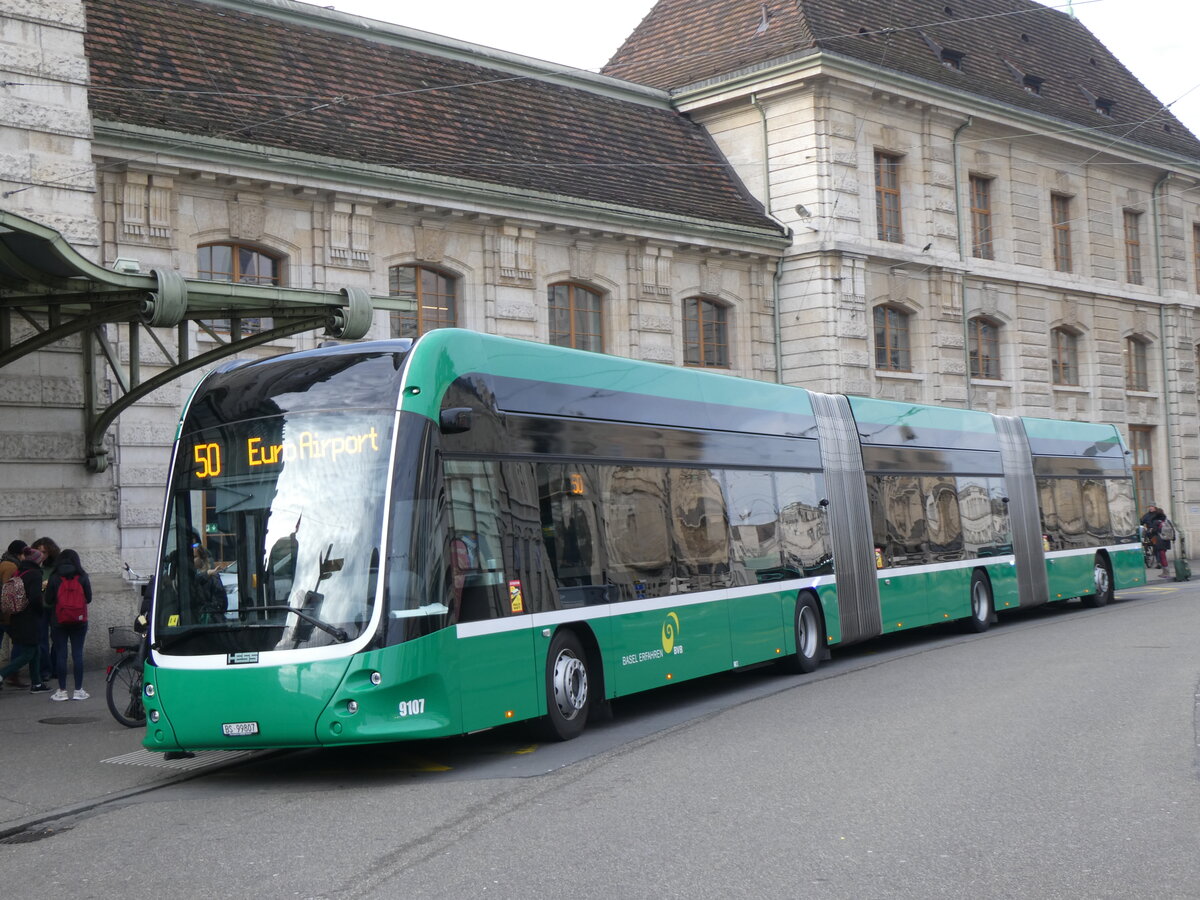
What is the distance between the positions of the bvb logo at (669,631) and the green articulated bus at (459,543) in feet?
0.09

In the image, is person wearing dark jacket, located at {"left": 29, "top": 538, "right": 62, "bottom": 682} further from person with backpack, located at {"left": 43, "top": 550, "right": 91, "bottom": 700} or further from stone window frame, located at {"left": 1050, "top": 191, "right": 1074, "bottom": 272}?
stone window frame, located at {"left": 1050, "top": 191, "right": 1074, "bottom": 272}

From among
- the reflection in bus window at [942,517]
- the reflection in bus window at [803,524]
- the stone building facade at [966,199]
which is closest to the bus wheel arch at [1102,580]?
the reflection in bus window at [942,517]

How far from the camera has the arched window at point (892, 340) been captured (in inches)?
1256

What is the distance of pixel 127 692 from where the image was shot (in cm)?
1323

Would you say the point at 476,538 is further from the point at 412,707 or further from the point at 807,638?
the point at 807,638

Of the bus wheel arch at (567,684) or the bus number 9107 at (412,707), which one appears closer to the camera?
the bus number 9107 at (412,707)

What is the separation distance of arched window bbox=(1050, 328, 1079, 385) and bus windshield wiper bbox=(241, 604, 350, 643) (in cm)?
3060

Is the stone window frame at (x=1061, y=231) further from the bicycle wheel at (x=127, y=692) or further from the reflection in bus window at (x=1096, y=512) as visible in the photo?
the bicycle wheel at (x=127, y=692)

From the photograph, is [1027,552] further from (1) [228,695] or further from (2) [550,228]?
(1) [228,695]

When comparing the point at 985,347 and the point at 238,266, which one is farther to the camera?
the point at 985,347

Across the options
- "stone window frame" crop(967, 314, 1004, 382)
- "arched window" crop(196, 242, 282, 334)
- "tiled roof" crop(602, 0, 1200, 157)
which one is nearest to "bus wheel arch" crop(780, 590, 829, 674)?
"arched window" crop(196, 242, 282, 334)

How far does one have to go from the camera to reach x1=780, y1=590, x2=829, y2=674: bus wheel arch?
16.4 meters

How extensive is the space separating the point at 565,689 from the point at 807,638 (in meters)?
5.66

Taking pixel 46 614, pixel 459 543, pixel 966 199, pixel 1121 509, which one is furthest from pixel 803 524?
pixel 966 199
